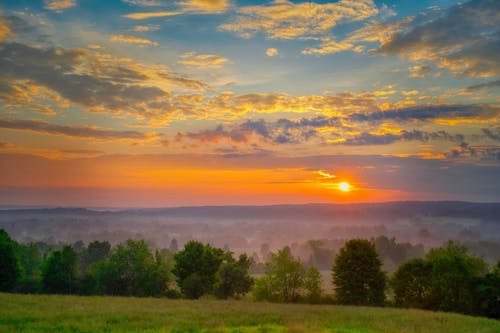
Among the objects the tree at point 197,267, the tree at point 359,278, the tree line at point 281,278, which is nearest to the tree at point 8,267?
the tree line at point 281,278

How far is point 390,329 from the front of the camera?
2661cm

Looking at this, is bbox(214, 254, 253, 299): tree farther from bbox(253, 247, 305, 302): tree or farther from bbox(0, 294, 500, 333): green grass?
bbox(0, 294, 500, 333): green grass

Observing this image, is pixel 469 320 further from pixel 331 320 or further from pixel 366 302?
pixel 366 302

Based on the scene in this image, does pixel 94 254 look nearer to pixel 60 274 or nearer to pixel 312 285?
pixel 60 274

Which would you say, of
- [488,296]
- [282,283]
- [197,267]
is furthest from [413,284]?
[197,267]

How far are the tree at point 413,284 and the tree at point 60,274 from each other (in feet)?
174

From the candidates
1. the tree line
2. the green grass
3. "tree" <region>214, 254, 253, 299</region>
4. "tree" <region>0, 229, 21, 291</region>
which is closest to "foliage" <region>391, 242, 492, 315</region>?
the tree line

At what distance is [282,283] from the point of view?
6156 centimetres

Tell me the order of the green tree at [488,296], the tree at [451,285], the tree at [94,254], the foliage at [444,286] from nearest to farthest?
the green tree at [488,296] < the foliage at [444,286] < the tree at [451,285] < the tree at [94,254]

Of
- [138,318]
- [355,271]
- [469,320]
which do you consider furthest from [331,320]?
[355,271]

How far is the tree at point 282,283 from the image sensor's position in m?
60.5

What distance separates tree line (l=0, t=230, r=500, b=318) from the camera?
47719mm

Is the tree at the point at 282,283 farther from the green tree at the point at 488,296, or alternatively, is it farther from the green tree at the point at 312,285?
the green tree at the point at 488,296

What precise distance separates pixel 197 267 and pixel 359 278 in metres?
25.6
